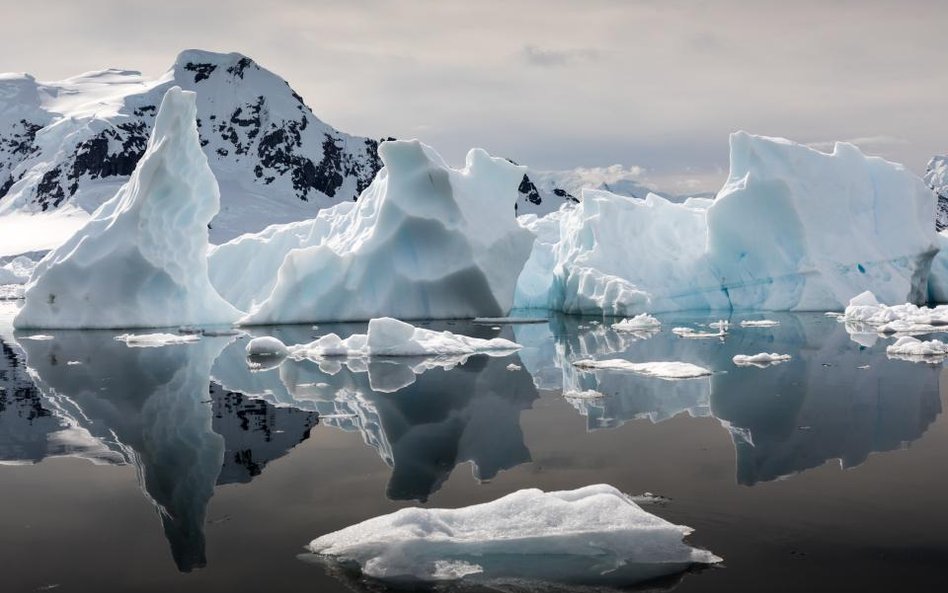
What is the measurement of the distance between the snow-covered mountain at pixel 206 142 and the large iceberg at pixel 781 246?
2512 inches

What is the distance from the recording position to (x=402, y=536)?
184 inches

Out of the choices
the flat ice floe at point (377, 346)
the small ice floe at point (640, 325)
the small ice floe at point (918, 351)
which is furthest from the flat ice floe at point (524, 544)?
the small ice floe at point (640, 325)

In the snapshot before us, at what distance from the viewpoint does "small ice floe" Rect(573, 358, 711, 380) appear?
11523mm

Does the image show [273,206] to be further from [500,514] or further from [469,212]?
[500,514]

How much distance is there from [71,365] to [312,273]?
30.0 ft

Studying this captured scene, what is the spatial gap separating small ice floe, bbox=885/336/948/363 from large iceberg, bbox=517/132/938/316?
35.0 feet

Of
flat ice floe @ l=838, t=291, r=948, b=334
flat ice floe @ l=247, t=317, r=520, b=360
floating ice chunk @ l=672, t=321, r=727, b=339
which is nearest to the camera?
flat ice floe @ l=247, t=317, r=520, b=360

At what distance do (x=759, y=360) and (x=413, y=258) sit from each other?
39.2ft

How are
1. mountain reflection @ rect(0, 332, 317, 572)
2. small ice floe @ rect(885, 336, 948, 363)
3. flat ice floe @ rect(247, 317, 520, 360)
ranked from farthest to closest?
flat ice floe @ rect(247, 317, 520, 360) → small ice floe @ rect(885, 336, 948, 363) → mountain reflection @ rect(0, 332, 317, 572)

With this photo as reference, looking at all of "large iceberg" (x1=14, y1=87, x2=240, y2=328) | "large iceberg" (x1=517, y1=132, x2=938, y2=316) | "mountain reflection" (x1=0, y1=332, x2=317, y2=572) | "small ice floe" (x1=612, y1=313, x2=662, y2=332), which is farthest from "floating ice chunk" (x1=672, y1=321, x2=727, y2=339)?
"large iceberg" (x1=14, y1=87, x2=240, y2=328)

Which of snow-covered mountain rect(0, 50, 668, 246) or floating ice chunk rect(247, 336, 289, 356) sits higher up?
snow-covered mountain rect(0, 50, 668, 246)

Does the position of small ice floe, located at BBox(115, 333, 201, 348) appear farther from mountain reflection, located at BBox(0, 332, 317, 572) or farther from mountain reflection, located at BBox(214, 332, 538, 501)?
mountain reflection, located at BBox(0, 332, 317, 572)

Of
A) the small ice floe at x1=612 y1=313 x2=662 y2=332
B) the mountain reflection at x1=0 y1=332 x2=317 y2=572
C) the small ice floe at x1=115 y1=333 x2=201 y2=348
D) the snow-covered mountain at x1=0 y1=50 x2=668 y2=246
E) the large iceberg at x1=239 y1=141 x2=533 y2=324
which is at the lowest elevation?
the small ice floe at x1=115 y1=333 x2=201 y2=348

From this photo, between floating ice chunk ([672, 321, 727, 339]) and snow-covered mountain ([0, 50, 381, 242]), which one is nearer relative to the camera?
floating ice chunk ([672, 321, 727, 339])
